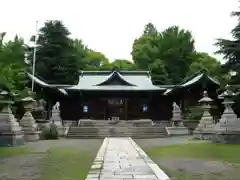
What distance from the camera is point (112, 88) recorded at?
3769cm

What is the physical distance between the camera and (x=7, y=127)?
18453 millimetres

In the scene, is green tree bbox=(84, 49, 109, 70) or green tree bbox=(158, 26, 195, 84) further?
green tree bbox=(84, 49, 109, 70)

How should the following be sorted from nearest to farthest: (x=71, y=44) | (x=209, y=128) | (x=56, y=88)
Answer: (x=209, y=128) → (x=56, y=88) → (x=71, y=44)

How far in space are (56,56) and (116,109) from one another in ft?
55.6

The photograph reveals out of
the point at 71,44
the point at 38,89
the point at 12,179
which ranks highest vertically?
the point at 71,44

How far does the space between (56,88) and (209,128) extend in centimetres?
1813

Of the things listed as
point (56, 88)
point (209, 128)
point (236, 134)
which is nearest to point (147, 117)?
point (56, 88)

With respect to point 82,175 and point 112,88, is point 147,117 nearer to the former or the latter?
point 112,88

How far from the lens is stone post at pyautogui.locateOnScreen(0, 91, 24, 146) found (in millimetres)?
18391

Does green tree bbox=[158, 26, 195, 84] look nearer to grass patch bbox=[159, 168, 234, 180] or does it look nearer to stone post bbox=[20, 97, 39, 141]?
stone post bbox=[20, 97, 39, 141]

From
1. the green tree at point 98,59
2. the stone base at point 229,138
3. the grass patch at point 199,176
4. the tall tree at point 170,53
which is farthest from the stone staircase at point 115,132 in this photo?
the green tree at point 98,59

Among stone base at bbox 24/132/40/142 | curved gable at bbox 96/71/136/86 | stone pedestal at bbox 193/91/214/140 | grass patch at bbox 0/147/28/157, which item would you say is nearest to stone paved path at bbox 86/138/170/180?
grass patch at bbox 0/147/28/157

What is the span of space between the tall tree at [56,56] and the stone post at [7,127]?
102ft

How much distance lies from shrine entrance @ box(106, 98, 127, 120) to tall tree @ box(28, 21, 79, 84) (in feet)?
43.6
